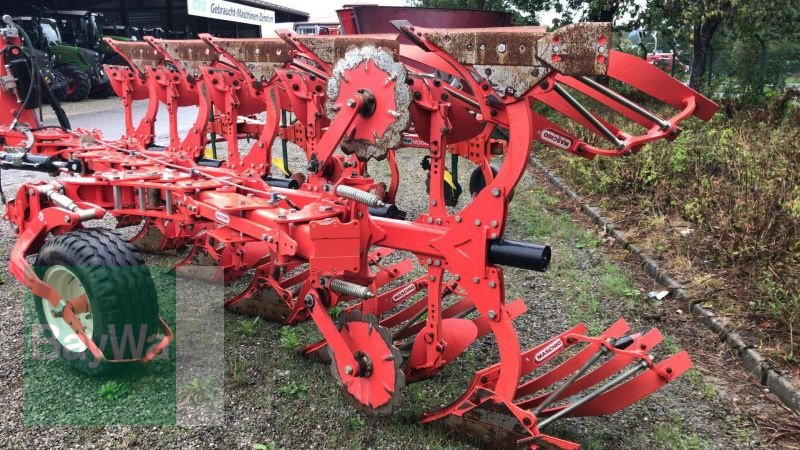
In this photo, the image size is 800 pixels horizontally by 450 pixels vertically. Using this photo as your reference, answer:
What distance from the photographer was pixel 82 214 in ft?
11.4

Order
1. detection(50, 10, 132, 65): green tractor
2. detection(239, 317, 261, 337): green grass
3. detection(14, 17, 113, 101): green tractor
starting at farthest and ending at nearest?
detection(50, 10, 132, 65): green tractor → detection(14, 17, 113, 101): green tractor → detection(239, 317, 261, 337): green grass

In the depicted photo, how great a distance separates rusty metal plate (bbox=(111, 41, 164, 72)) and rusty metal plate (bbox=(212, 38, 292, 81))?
1.47 metres

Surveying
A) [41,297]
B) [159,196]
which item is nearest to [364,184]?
[159,196]

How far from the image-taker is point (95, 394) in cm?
338

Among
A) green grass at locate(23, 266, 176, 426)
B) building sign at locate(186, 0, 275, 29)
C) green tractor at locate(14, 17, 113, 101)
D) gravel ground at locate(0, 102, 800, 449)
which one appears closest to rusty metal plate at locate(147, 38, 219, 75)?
gravel ground at locate(0, 102, 800, 449)

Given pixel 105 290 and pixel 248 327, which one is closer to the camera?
pixel 105 290

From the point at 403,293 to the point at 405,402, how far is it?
0.78 m

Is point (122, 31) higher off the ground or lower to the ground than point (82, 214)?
higher

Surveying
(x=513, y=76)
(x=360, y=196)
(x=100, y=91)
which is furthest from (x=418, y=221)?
(x=100, y=91)

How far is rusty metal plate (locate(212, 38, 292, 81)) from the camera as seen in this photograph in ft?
17.7

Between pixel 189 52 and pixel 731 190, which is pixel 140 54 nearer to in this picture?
pixel 189 52

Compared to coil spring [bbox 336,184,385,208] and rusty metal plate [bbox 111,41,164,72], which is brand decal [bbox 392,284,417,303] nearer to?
coil spring [bbox 336,184,385,208]

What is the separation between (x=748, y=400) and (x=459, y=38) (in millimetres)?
2578

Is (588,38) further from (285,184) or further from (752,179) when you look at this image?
(752,179)
